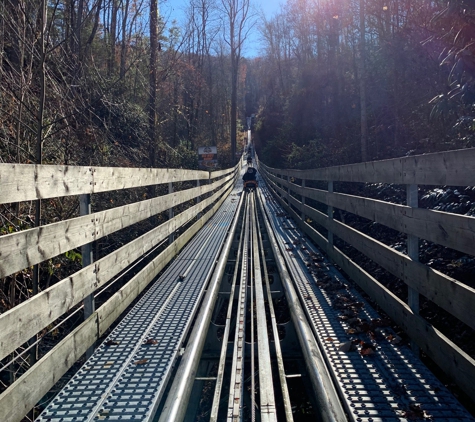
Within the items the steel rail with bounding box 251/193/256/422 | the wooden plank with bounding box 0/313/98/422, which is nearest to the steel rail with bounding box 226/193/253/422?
the steel rail with bounding box 251/193/256/422

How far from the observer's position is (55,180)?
119 inches

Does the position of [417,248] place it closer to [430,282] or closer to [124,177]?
[430,282]

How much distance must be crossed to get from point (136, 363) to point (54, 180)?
4.70 feet

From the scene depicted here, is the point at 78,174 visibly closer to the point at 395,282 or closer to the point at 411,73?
the point at 395,282

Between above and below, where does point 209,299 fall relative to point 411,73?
below

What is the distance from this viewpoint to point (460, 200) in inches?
235

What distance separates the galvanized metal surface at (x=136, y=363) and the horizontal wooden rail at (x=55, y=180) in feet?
4.08

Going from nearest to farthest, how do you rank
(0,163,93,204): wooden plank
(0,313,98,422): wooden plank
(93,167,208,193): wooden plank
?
(0,313,98,422): wooden plank → (0,163,93,204): wooden plank → (93,167,208,193): wooden plank

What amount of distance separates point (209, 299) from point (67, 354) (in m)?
2.00

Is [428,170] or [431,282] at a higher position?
[428,170]

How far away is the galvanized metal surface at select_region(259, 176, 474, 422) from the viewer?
272cm

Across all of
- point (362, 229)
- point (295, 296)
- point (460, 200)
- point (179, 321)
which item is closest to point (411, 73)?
point (362, 229)

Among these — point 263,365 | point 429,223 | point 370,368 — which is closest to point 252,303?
point 263,365

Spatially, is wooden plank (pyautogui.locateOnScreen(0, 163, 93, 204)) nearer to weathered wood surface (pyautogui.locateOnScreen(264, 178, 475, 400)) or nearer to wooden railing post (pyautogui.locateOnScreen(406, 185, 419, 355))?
wooden railing post (pyautogui.locateOnScreen(406, 185, 419, 355))
